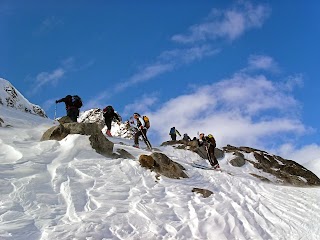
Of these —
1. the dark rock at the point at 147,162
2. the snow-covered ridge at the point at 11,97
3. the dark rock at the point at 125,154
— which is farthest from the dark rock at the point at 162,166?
the snow-covered ridge at the point at 11,97


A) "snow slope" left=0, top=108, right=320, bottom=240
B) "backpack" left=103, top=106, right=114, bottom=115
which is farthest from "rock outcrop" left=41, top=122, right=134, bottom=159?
"backpack" left=103, top=106, right=114, bottom=115

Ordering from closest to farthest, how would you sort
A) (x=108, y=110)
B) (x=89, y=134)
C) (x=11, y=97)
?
(x=89, y=134) < (x=108, y=110) < (x=11, y=97)

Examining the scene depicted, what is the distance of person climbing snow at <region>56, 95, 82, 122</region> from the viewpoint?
2113 centimetres

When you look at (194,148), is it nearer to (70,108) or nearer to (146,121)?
(146,121)

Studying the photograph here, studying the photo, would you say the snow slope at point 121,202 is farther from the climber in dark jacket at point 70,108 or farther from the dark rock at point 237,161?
the dark rock at point 237,161

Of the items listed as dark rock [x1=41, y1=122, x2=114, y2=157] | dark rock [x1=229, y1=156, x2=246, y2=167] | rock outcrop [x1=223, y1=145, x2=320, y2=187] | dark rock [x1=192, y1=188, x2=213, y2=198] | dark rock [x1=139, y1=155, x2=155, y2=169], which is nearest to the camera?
dark rock [x1=192, y1=188, x2=213, y2=198]

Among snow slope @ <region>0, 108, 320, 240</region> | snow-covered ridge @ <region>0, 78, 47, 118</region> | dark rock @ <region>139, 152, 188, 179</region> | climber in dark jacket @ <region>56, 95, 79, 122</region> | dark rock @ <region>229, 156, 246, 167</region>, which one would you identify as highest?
snow-covered ridge @ <region>0, 78, 47, 118</region>

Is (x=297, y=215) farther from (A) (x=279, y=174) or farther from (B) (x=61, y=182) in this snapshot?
(A) (x=279, y=174)

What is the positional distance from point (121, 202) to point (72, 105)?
11.8 meters

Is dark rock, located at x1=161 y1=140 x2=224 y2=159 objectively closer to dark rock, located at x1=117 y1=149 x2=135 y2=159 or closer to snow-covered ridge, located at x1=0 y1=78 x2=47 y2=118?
dark rock, located at x1=117 y1=149 x2=135 y2=159

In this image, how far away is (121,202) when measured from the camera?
34.5 ft

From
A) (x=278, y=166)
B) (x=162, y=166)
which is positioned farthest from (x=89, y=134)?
(x=278, y=166)

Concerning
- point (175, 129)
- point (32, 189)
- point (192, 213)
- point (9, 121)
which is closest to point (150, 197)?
point (192, 213)

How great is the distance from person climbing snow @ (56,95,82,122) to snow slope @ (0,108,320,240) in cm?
540
